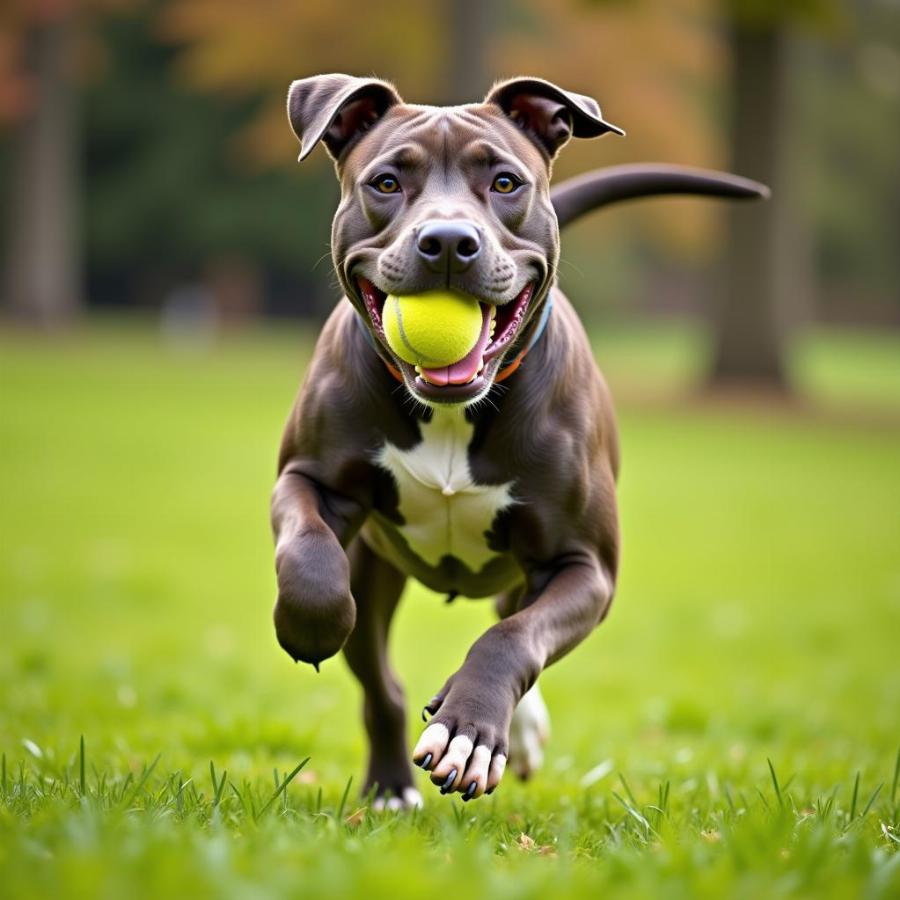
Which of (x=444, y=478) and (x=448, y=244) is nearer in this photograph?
(x=448, y=244)

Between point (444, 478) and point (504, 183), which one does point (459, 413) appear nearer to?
point (444, 478)

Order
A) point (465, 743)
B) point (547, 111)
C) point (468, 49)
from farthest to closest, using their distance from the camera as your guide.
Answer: point (468, 49), point (547, 111), point (465, 743)

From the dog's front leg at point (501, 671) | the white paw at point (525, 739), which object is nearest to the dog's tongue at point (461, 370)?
A: the dog's front leg at point (501, 671)

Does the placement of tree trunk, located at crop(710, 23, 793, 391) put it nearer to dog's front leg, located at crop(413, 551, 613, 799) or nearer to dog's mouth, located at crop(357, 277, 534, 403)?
dog's front leg, located at crop(413, 551, 613, 799)

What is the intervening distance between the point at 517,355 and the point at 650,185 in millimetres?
1429

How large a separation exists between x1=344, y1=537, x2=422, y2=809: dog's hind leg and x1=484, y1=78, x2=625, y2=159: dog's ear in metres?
1.59

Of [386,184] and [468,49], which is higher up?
[468,49]

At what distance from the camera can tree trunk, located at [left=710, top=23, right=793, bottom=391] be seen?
21.7m

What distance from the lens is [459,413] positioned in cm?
434

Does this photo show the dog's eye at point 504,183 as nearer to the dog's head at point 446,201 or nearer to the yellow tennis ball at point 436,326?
the dog's head at point 446,201

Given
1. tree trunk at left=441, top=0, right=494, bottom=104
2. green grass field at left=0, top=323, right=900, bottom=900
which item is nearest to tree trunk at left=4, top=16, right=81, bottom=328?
green grass field at left=0, top=323, right=900, bottom=900

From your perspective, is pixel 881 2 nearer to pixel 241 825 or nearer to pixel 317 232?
pixel 317 232

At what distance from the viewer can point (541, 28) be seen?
1540 inches

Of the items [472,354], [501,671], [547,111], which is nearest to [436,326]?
[472,354]
